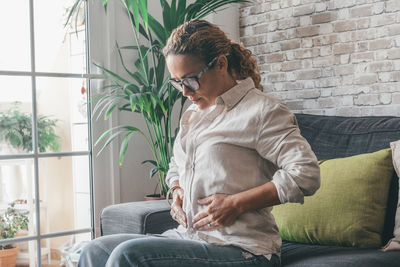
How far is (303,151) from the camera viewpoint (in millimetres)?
1405

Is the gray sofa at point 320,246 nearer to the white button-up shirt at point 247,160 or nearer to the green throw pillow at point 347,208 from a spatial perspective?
the green throw pillow at point 347,208

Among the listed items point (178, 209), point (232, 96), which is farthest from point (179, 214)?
point (232, 96)

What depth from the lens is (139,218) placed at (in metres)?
2.15

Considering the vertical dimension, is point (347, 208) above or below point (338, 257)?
above

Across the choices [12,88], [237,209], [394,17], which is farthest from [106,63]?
[237,209]

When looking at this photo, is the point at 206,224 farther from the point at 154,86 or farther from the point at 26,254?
the point at 26,254

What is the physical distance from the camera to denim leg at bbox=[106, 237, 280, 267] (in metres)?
1.37

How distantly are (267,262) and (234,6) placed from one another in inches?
88.6

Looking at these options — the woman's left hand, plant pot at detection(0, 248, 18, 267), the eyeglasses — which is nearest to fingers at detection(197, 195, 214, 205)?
the woman's left hand

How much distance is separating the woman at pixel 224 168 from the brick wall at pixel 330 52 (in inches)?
45.2

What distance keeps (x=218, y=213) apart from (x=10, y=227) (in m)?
1.66

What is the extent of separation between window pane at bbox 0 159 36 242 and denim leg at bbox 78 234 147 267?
125 centimetres

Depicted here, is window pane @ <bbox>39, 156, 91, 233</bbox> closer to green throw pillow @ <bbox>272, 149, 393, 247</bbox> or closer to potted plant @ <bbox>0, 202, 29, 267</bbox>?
potted plant @ <bbox>0, 202, 29, 267</bbox>

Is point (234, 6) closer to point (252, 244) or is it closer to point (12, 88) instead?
point (12, 88)
